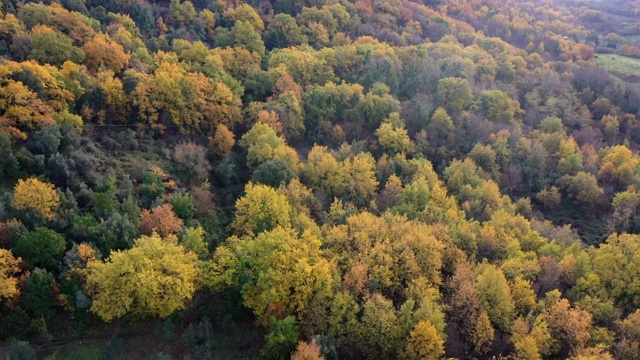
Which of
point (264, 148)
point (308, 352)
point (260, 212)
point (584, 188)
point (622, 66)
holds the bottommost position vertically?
point (622, 66)

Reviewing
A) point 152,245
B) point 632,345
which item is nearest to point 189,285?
point 152,245

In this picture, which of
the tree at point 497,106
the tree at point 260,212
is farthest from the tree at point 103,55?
the tree at point 497,106

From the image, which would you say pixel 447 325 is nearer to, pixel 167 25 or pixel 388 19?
pixel 167 25

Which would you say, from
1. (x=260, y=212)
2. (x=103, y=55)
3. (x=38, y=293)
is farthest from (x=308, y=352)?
(x=103, y=55)

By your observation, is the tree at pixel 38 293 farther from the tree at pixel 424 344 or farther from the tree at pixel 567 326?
the tree at pixel 567 326

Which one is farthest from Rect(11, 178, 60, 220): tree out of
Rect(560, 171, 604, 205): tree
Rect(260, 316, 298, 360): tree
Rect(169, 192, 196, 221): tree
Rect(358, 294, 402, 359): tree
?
Rect(560, 171, 604, 205): tree

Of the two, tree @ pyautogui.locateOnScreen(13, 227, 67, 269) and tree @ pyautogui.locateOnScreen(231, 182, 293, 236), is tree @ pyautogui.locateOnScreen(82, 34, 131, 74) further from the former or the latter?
tree @ pyautogui.locateOnScreen(13, 227, 67, 269)

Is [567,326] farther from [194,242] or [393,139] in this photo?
[393,139]
